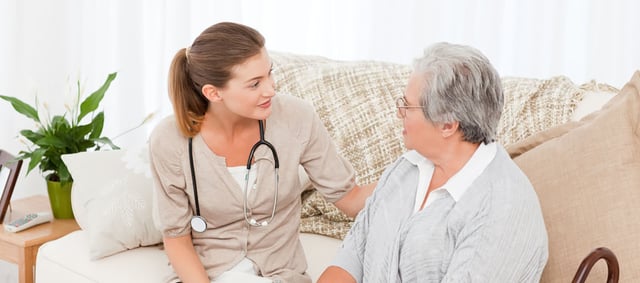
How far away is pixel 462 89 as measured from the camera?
5.58 feet

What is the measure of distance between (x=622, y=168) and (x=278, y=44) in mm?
2394

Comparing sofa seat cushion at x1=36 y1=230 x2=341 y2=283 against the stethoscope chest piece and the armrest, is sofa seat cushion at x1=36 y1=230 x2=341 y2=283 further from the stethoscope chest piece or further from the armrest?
the armrest

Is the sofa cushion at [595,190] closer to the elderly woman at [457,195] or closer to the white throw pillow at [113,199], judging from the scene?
the elderly woman at [457,195]

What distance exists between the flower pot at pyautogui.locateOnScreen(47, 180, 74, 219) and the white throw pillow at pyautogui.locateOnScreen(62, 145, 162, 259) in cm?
26

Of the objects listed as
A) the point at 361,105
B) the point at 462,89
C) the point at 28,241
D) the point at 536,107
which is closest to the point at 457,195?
the point at 462,89

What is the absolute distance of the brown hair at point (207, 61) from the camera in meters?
2.02

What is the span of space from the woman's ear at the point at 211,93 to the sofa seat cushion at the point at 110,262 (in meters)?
0.57

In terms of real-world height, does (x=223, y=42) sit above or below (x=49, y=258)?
above

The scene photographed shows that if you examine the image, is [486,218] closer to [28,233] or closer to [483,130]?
[483,130]

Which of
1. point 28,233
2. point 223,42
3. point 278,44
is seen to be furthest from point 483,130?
point 278,44

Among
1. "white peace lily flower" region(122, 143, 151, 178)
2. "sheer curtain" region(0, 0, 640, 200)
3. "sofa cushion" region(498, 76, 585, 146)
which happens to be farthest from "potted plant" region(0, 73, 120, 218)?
"sofa cushion" region(498, 76, 585, 146)

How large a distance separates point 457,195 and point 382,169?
82cm

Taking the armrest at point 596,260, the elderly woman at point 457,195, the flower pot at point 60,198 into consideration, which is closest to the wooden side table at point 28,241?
the flower pot at point 60,198

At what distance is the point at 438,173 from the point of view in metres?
1.86
